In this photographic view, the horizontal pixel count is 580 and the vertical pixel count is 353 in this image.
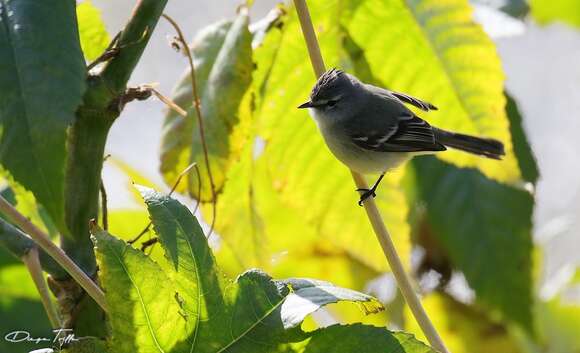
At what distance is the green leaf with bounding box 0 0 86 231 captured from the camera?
645 millimetres

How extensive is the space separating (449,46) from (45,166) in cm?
60

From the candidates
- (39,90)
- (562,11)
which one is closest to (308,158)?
(39,90)

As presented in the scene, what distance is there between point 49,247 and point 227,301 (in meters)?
0.14

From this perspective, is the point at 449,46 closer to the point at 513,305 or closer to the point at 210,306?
the point at 210,306

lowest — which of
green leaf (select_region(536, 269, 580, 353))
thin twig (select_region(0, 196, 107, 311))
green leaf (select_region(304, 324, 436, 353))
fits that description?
green leaf (select_region(536, 269, 580, 353))

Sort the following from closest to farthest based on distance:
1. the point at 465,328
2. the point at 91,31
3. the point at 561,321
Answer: the point at 91,31, the point at 465,328, the point at 561,321

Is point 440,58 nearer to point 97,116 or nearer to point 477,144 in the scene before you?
point 477,144

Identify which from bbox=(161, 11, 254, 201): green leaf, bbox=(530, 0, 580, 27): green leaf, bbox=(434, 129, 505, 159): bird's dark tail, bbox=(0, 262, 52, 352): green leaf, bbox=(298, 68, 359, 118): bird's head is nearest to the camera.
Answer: bbox=(161, 11, 254, 201): green leaf

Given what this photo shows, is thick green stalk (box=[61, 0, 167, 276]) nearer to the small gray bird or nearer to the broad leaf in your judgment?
the broad leaf

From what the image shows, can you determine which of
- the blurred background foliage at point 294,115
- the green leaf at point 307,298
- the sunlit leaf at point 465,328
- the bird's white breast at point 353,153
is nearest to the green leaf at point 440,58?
the blurred background foliage at point 294,115

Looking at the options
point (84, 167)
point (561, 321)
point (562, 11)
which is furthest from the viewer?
point (562, 11)

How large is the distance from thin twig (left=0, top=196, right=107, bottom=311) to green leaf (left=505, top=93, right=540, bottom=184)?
103cm

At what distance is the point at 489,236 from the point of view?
1.66 m

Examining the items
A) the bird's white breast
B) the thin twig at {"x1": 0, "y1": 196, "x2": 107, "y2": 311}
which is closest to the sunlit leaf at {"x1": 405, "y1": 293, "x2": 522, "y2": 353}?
the bird's white breast
